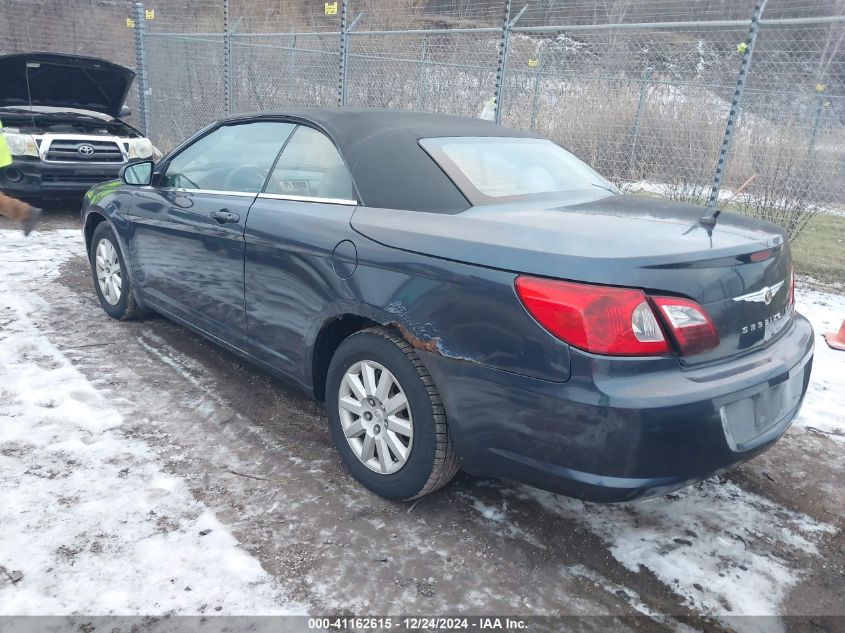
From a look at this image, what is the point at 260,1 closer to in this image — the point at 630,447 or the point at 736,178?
the point at 736,178

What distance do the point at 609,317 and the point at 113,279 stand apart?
3910 millimetres

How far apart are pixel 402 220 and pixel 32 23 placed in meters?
18.6

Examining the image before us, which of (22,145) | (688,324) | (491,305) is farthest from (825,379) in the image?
(22,145)

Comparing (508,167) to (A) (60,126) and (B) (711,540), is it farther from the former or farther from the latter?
(A) (60,126)

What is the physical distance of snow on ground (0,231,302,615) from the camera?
6.88 feet

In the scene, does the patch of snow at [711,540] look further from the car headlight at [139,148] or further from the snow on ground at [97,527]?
the car headlight at [139,148]

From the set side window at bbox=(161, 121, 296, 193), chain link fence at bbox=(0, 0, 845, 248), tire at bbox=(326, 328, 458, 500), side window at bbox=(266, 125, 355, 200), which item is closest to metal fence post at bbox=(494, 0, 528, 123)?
chain link fence at bbox=(0, 0, 845, 248)

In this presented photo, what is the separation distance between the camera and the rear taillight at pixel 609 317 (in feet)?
6.59

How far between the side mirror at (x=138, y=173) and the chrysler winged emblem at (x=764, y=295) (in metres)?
3.57

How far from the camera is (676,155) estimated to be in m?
8.25

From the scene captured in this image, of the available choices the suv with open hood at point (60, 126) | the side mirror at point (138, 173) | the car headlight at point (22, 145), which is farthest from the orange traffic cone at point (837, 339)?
the car headlight at point (22, 145)

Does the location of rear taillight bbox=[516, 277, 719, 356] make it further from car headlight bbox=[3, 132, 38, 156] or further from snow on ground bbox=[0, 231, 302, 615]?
car headlight bbox=[3, 132, 38, 156]

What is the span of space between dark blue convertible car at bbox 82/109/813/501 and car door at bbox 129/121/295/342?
0.02m

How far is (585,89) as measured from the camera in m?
9.70
